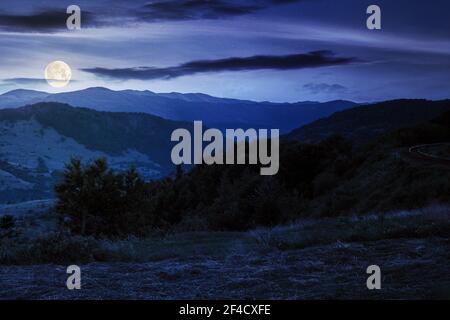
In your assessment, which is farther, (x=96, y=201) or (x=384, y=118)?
(x=384, y=118)

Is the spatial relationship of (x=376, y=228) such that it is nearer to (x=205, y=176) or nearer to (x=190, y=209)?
(x=190, y=209)

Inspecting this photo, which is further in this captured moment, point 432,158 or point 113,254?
point 432,158

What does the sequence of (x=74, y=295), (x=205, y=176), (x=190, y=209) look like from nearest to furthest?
(x=74, y=295) → (x=190, y=209) → (x=205, y=176)

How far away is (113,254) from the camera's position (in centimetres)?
1136

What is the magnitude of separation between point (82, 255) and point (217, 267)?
317cm

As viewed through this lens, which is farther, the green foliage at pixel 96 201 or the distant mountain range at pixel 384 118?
the distant mountain range at pixel 384 118

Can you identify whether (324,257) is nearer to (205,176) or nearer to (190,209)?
(190,209)

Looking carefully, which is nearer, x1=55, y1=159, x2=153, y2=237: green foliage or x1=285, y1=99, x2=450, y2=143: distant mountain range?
x1=55, y1=159, x2=153, y2=237: green foliage

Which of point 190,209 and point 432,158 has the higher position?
point 432,158

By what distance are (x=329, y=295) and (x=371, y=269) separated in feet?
5.01

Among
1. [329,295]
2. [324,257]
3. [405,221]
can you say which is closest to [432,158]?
[405,221]
